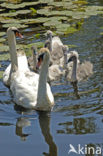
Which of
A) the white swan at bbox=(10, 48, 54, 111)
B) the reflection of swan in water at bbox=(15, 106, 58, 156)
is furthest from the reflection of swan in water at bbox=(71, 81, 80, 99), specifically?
the reflection of swan in water at bbox=(15, 106, 58, 156)

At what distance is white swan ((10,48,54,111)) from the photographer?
777cm

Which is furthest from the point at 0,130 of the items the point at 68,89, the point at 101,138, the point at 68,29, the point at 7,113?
the point at 68,29

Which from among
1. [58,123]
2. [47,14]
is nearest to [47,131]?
[58,123]

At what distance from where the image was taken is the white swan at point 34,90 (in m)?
7.77

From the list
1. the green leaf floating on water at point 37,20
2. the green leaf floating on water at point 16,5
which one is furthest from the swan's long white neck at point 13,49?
the green leaf floating on water at point 16,5

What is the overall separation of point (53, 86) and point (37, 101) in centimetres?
156

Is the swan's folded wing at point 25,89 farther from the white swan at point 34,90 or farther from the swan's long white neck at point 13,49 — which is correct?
the swan's long white neck at point 13,49

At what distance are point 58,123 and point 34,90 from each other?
1.22 metres

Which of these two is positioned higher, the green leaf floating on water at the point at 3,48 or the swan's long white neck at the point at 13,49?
the swan's long white neck at the point at 13,49

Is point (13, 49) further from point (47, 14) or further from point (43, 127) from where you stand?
point (47, 14)

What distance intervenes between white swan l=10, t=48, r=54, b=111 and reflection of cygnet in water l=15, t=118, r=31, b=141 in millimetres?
490

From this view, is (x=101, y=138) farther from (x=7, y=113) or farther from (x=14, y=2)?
(x=14, y=2)

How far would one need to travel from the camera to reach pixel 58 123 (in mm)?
7246

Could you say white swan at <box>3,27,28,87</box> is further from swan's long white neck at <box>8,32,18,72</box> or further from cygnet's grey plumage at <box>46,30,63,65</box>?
cygnet's grey plumage at <box>46,30,63,65</box>
